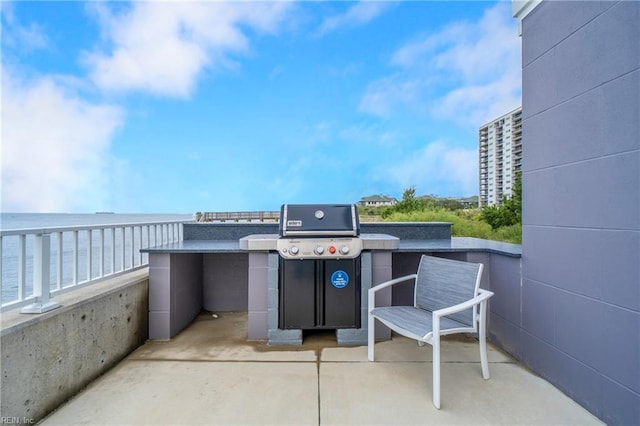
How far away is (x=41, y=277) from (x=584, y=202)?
11.7ft

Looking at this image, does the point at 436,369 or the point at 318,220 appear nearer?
the point at 436,369

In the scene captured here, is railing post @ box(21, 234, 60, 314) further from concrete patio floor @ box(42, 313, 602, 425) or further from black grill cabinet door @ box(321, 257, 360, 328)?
black grill cabinet door @ box(321, 257, 360, 328)

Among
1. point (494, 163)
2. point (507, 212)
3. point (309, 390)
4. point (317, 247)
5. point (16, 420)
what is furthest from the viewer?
point (494, 163)

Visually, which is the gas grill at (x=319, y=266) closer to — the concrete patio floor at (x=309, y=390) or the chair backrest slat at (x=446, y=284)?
the concrete patio floor at (x=309, y=390)

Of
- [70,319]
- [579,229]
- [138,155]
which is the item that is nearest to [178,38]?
[70,319]

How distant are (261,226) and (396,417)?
113 inches

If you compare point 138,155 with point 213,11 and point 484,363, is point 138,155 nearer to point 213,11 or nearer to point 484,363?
point 213,11

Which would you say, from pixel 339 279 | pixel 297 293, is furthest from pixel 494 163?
pixel 297 293

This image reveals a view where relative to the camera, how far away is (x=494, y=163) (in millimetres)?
9312

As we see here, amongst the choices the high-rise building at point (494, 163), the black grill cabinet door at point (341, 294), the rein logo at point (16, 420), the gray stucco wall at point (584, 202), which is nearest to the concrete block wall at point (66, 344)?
the rein logo at point (16, 420)

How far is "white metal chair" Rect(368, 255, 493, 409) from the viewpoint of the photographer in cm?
195

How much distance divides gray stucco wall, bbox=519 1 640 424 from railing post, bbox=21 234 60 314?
341cm

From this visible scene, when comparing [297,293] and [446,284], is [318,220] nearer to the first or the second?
[297,293]

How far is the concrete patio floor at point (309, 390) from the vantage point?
1.83 metres
